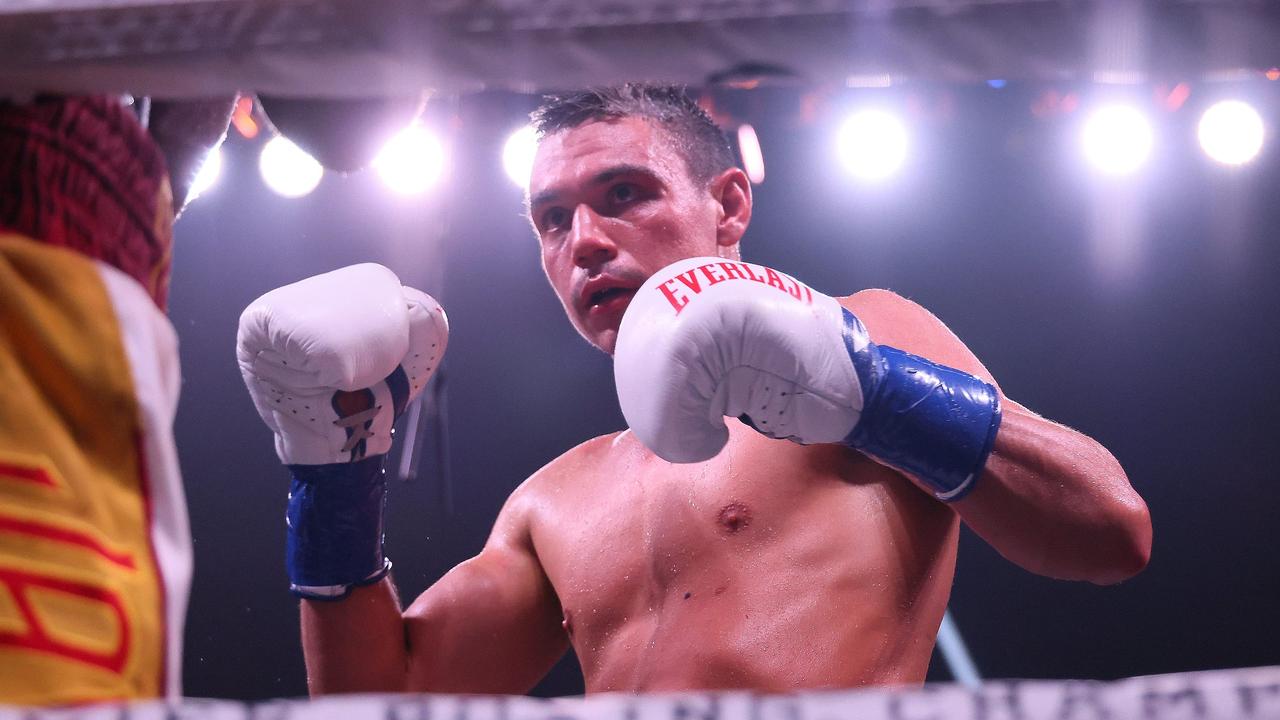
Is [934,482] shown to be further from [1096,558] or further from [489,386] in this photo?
[489,386]

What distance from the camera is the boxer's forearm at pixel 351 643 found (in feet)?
4.81

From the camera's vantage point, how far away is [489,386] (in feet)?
8.87

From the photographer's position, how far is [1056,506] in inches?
43.3

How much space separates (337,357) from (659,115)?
0.90 m

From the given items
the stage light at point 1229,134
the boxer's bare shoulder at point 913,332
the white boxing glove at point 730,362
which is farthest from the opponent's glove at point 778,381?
the stage light at point 1229,134

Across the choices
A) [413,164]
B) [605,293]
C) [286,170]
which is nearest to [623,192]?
[605,293]

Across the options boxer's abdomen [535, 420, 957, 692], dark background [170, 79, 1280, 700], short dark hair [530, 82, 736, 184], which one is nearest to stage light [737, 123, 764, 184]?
dark background [170, 79, 1280, 700]

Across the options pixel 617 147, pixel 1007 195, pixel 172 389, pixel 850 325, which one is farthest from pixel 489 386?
pixel 172 389

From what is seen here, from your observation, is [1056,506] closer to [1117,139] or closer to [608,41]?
[608,41]

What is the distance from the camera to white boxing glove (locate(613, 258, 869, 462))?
98cm

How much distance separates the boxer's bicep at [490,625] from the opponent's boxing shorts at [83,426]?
1116mm

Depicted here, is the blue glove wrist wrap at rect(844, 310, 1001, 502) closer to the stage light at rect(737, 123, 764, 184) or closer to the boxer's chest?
the boxer's chest

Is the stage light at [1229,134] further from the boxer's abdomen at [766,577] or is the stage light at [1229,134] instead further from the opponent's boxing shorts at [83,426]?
the opponent's boxing shorts at [83,426]

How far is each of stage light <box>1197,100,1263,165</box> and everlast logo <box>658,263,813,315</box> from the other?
2.23 metres
